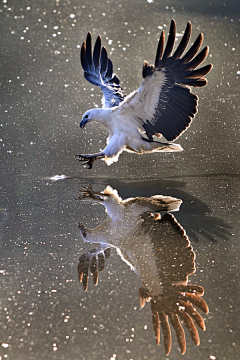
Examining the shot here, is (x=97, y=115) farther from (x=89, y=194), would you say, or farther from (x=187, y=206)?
(x=187, y=206)

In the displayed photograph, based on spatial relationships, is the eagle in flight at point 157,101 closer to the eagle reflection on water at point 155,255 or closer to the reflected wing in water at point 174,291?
the eagle reflection on water at point 155,255

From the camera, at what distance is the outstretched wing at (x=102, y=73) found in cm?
132

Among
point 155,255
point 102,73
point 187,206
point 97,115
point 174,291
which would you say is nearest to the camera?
point 174,291

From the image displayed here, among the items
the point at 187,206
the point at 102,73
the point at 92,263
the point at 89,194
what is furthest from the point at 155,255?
the point at 102,73

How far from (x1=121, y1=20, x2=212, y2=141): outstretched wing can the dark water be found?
0.59 ft

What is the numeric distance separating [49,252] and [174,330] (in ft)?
1.05

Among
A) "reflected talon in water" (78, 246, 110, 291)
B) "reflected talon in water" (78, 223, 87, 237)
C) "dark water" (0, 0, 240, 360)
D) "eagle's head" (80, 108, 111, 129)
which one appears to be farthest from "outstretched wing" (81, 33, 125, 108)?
"reflected talon in water" (78, 246, 110, 291)

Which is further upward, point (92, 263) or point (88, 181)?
point (92, 263)

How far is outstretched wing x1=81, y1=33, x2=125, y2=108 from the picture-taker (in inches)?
52.2

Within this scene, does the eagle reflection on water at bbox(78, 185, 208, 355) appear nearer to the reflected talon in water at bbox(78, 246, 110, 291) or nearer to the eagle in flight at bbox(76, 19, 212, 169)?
the reflected talon in water at bbox(78, 246, 110, 291)

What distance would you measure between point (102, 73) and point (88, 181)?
1.31 feet

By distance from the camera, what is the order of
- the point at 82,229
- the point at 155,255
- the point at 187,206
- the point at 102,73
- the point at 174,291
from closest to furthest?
the point at 174,291 < the point at 155,255 < the point at 82,229 < the point at 187,206 < the point at 102,73

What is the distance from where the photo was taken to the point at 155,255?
0.77m

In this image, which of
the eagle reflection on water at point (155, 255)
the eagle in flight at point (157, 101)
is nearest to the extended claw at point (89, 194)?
the eagle reflection on water at point (155, 255)
